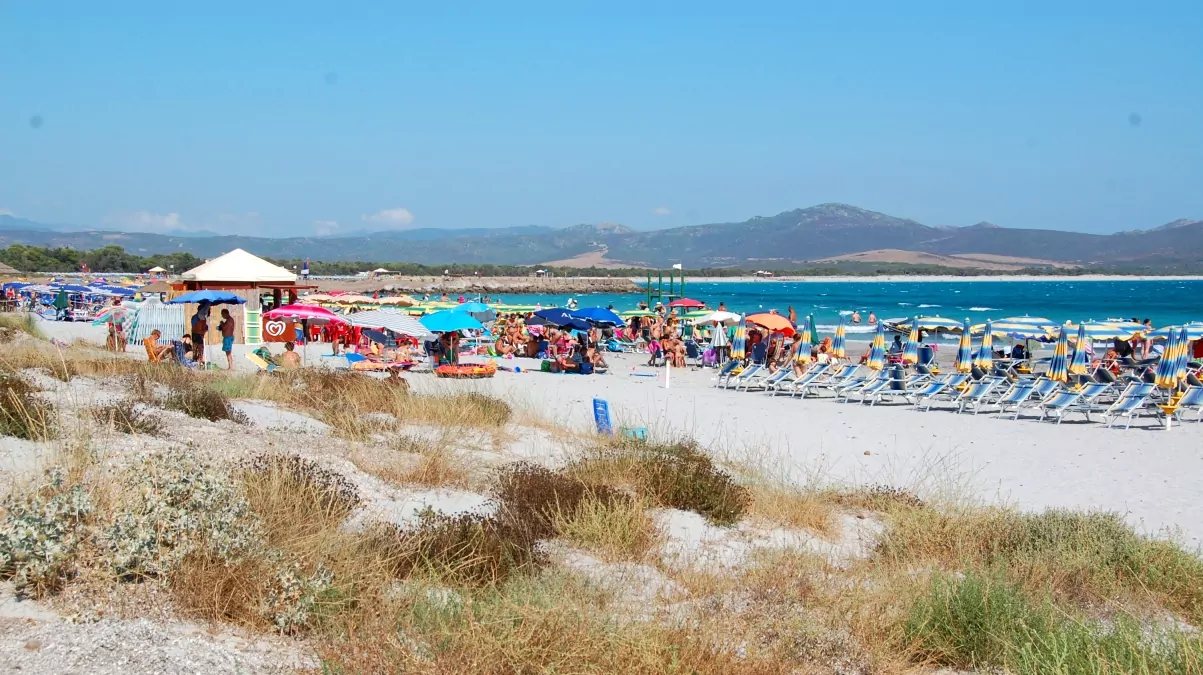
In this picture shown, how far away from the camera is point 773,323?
1959 cm

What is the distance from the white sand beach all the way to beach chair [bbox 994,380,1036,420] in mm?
271

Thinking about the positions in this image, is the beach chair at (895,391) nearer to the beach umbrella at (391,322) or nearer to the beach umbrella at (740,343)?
the beach umbrella at (740,343)

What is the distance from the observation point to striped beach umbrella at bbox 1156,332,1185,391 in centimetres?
1256

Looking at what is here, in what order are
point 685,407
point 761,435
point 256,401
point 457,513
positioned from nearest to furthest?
point 457,513, point 256,401, point 761,435, point 685,407

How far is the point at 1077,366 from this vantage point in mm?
14484

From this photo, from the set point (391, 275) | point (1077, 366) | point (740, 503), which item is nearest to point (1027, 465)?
point (740, 503)

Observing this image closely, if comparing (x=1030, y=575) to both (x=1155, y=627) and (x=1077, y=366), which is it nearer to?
(x=1155, y=627)

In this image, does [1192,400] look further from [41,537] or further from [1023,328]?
[41,537]

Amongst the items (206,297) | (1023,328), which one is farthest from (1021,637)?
(206,297)

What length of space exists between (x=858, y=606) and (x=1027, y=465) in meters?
6.12

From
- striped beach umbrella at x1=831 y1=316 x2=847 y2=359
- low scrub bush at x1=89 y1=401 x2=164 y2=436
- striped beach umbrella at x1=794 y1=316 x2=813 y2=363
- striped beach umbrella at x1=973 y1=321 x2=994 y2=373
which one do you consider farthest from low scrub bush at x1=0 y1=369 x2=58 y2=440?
striped beach umbrella at x1=831 y1=316 x2=847 y2=359

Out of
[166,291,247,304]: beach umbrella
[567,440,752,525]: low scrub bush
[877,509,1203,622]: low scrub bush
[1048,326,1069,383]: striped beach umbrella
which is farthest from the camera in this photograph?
[166,291,247,304]: beach umbrella

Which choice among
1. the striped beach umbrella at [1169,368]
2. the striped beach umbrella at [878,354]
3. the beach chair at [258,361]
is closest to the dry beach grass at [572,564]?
the striped beach umbrella at [1169,368]

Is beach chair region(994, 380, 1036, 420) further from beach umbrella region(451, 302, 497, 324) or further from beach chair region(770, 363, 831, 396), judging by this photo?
beach umbrella region(451, 302, 497, 324)
